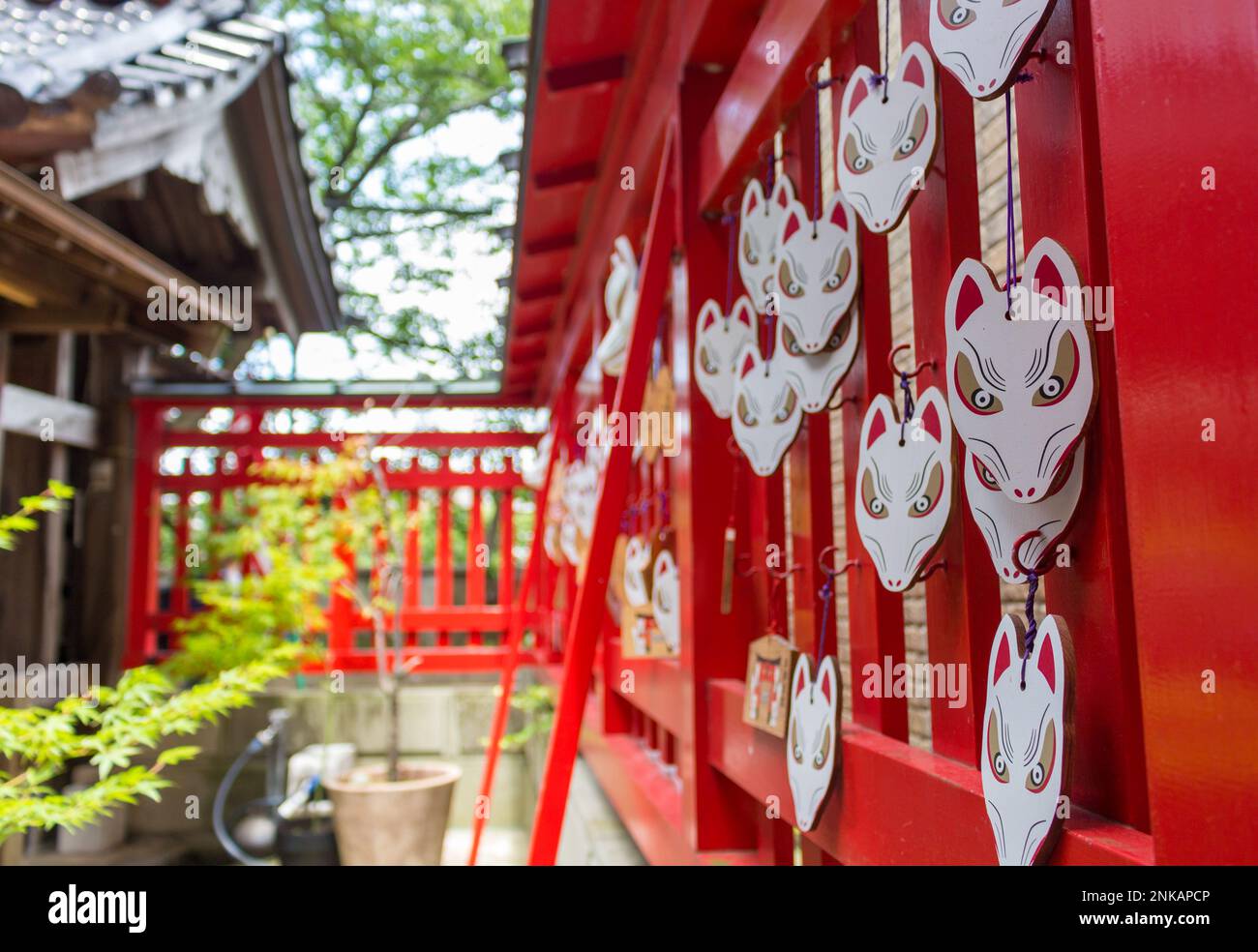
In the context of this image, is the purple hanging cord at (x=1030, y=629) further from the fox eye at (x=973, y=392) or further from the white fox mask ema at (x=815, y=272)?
the white fox mask ema at (x=815, y=272)

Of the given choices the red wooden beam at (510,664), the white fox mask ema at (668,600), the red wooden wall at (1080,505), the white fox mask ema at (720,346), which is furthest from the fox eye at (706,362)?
the red wooden beam at (510,664)

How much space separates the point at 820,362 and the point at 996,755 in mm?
675

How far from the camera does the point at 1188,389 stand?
0.72 meters

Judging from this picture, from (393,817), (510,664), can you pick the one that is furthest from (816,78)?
(393,817)

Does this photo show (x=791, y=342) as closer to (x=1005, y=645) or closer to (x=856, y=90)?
(x=856, y=90)

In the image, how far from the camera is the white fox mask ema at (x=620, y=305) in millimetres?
2742

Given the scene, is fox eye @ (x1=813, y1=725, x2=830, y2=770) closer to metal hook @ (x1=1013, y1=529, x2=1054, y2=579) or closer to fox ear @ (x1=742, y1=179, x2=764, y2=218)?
metal hook @ (x1=1013, y1=529, x2=1054, y2=579)

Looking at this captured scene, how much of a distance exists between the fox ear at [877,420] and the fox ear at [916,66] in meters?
0.38

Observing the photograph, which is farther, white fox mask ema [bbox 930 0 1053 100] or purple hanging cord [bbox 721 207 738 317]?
purple hanging cord [bbox 721 207 738 317]

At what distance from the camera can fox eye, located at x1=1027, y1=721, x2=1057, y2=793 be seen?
84cm

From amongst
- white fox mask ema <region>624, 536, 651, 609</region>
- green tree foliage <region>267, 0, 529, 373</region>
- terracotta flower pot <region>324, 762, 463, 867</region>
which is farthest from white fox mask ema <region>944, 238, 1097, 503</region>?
green tree foliage <region>267, 0, 529, 373</region>
